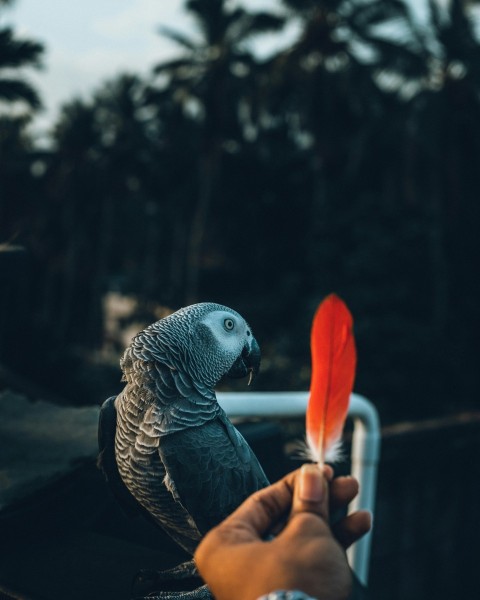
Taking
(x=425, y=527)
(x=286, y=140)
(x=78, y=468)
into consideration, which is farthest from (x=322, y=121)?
(x=78, y=468)

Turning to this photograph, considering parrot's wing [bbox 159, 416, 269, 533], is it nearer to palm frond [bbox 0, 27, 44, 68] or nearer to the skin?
the skin

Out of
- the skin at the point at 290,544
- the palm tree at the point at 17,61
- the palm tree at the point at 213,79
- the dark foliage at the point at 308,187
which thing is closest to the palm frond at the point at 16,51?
the palm tree at the point at 17,61

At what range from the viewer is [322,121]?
17.9m

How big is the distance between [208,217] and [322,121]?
5.53m

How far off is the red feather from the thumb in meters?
0.03

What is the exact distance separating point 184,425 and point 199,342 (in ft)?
0.53

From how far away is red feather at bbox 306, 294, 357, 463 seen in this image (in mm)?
839

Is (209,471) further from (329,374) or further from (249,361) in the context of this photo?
(329,374)

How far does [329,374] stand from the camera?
33.7 inches

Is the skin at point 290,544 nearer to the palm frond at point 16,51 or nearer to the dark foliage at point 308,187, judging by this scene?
the dark foliage at point 308,187

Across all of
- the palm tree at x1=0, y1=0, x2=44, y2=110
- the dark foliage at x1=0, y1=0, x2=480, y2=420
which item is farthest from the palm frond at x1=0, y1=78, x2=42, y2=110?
the dark foliage at x1=0, y1=0, x2=480, y2=420

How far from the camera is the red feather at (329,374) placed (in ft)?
2.75

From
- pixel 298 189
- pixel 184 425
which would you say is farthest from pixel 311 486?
pixel 298 189

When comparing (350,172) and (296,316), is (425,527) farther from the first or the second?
(350,172)
